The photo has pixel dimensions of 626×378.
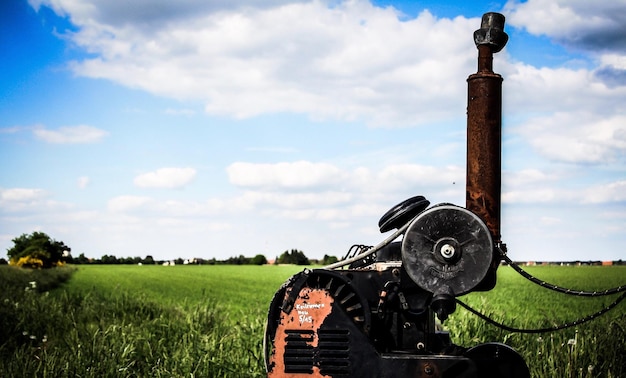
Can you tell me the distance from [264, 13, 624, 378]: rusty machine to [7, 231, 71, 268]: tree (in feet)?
86.4

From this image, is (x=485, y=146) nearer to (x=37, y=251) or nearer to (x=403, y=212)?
(x=403, y=212)

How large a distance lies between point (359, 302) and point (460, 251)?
796mm

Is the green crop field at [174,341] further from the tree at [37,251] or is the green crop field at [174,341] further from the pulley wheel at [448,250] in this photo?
the tree at [37,251]

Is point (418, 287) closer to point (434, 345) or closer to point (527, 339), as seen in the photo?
point (434, 345)

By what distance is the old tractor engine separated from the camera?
466 centimetres

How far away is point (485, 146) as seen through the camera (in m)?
5.08

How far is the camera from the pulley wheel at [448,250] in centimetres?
464

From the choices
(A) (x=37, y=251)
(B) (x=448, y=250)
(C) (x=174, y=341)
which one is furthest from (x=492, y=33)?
(A) (x=37, y=251)

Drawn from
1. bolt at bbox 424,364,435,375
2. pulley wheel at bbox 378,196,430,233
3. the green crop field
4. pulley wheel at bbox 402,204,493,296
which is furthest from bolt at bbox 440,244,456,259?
the green crop field

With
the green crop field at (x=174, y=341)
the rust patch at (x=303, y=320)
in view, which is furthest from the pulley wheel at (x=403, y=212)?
the green crop field at (x=174, y=341)

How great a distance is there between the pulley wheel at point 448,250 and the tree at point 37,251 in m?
26.9

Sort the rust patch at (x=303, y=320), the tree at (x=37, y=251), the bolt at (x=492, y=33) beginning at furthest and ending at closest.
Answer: the tree at (x=37, y=251) → the bolt at (x=492, y=33) → the rust patch at (x=303, y=320)

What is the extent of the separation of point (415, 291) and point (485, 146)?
3.82 feet

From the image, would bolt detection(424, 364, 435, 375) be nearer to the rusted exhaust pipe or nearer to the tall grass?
the rusted exhaust pipe
